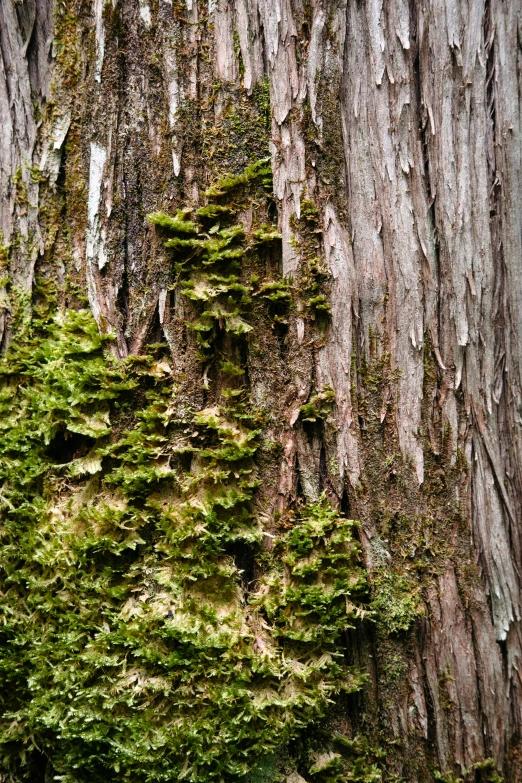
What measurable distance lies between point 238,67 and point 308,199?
1.67 feet

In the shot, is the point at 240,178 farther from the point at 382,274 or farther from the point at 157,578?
the point at 157,578

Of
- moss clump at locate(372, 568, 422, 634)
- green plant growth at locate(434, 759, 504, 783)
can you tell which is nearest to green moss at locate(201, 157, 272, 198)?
moss clump at locate(372, 568, 422, 634)

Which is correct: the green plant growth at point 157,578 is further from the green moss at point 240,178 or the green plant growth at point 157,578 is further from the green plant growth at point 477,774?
the green plant growth at point 477,774

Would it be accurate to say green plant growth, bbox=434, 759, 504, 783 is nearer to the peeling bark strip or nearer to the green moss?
the peeling bark strip

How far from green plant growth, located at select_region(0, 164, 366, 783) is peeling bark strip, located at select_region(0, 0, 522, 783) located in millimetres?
106

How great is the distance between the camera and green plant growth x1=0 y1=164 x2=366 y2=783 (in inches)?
64.9

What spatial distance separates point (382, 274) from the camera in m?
1.83

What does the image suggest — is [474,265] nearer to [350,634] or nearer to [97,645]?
[350,634]

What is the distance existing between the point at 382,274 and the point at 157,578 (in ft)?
4.19

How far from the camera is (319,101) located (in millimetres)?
1786

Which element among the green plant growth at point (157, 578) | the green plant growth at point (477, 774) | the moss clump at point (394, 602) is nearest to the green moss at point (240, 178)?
the green plant growth at point (157, 578)

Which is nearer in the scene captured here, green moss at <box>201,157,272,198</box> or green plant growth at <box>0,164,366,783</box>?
green plant growth at <box>0,164,366,783</box>

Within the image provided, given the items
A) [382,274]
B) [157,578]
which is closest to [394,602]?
[157,578]

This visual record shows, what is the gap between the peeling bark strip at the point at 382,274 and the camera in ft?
5.86
